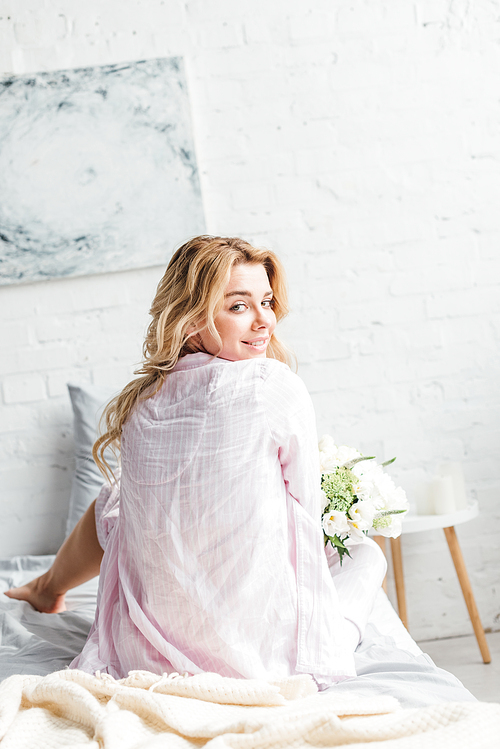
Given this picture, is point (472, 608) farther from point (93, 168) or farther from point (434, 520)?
point (93, 168)

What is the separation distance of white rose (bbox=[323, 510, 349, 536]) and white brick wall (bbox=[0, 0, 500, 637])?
1147 millimetres

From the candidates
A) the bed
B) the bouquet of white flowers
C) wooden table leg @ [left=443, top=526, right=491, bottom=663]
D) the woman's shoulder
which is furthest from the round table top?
→ the woman's shoulder

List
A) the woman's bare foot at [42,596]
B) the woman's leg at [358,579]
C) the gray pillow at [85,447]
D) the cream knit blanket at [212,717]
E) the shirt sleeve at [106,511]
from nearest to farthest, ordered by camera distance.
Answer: the cream knit blanket at [212,717], the woman's leg at [358,579], the shirt sleeve at [106,511], the woman's bare foot at [42,596], the gray pillow at [85,447]

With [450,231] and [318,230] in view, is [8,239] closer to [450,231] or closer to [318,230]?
[318,230]

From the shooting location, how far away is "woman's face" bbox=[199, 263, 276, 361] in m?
1.42

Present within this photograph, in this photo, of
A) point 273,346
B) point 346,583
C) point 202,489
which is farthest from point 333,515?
point 273,346

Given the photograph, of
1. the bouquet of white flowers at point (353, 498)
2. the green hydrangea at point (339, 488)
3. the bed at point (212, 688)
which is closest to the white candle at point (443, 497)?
the bed at point (212, 688)

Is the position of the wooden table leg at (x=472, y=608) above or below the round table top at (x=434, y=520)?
below

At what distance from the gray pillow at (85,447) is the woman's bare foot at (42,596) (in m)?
0.48

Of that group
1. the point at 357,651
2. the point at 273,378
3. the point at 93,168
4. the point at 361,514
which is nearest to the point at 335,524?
the point at 361,514

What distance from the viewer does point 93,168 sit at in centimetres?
246

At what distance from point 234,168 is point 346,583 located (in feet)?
5.49

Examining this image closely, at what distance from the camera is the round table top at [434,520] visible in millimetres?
2201

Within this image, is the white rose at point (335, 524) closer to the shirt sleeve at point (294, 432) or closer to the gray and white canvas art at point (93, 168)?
the shirt sleeve at point (294, 432)
